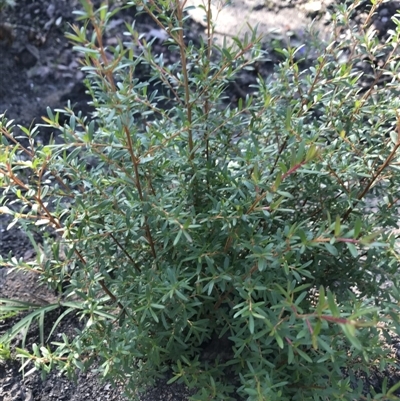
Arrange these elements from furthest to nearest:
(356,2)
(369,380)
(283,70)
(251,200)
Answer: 1. (369,380)
2. (283,70)
3. (356,2)
4. (251,200)

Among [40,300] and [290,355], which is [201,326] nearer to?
[290,355]

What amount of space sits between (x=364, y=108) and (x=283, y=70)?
0.83ft

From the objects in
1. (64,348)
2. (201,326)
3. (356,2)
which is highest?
(356,2)

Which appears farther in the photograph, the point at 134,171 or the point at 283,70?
the point at 283,70

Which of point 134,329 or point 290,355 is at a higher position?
point 290,355

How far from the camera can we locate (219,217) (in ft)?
4.07

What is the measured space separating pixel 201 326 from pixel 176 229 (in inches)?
14.7

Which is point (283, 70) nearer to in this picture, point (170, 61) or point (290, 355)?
point (290, 355)

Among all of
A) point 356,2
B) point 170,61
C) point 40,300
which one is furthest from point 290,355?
point 170,61

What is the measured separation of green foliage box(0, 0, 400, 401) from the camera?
1.22m

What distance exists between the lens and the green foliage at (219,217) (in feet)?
4.00

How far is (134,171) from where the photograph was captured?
4.12 ft

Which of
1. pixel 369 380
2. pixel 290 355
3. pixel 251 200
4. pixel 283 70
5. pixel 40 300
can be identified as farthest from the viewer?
pixel 40 300

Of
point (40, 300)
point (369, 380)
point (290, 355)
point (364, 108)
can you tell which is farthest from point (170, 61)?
point (290, 355)
